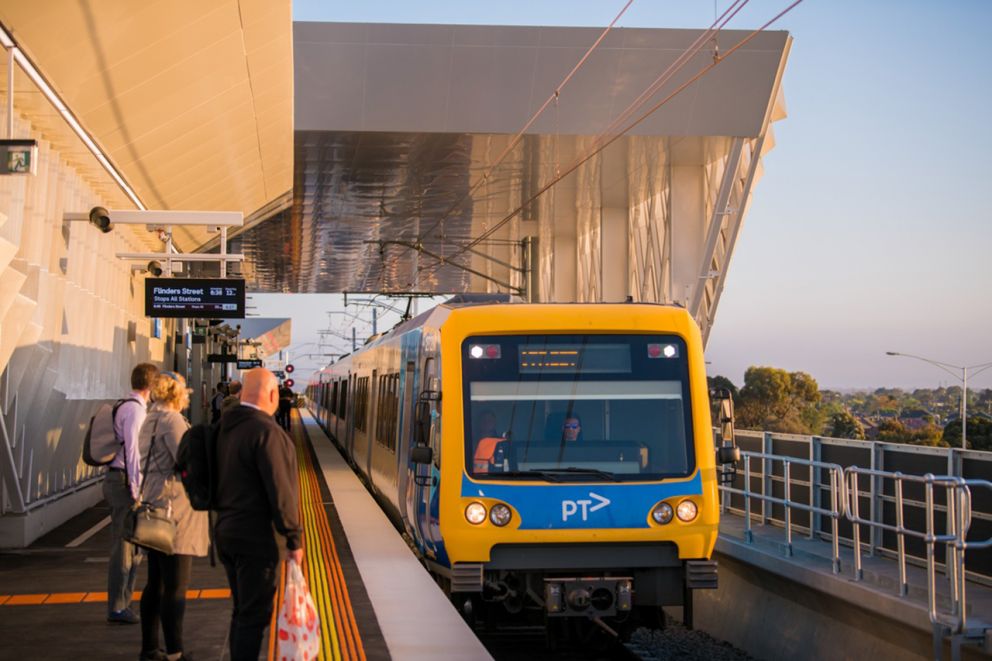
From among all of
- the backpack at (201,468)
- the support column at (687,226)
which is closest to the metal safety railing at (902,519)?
the backpack at (201,468)

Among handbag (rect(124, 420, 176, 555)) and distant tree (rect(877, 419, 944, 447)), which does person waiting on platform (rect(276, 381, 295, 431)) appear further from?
handbag (rect(124, 420, 176, 555))

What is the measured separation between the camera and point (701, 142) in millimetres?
24078

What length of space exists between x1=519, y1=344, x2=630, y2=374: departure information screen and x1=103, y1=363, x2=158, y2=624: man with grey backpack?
10.4 feet

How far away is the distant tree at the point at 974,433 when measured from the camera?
48.5m

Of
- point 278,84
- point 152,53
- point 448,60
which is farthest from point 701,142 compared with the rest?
point 152,53

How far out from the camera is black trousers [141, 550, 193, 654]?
7059mm

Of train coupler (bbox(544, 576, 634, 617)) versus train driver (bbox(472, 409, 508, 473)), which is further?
train driver (bbox(472, 409, 508, 473))

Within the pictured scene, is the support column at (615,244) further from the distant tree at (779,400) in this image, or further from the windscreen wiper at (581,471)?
the distant tree at (779,400)

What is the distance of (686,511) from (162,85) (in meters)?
9.04

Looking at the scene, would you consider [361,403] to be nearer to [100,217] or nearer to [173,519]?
[100,217]

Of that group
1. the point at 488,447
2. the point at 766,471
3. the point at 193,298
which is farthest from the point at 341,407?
the point at 488,447

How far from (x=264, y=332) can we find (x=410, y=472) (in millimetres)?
68254

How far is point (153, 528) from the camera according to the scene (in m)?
6.98

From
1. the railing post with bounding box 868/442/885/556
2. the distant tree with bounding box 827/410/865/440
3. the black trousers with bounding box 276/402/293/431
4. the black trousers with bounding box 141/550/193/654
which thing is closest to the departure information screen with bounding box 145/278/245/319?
the railing post with bounding box 868/442/885/556
